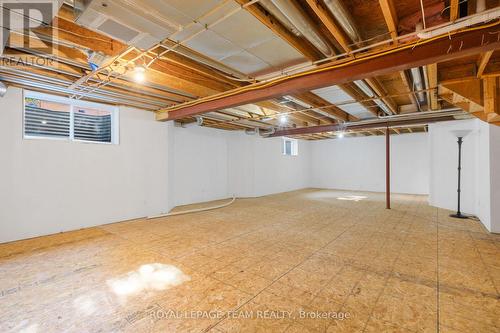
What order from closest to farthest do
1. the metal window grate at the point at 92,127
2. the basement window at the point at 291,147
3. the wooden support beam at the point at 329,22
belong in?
the wooden support beam at the point at 329,22 < the metal window grate at the point at 92,127 < the basement window at the point at 291,147

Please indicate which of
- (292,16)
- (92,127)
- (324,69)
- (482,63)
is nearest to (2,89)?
(92,127)

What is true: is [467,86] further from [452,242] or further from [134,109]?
[134,109]

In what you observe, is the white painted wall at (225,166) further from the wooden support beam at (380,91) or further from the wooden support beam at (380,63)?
the wooden support beam at (380,91)

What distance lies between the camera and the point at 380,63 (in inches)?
93.7

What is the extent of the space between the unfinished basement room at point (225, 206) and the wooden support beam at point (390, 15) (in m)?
0.02

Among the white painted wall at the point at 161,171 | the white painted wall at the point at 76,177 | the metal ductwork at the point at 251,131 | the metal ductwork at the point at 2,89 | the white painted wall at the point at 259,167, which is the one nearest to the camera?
the metal ductwork at the point at 2,89

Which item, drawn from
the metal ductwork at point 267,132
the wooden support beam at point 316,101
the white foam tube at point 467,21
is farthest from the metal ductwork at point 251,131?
the white foam tube at point 467,21

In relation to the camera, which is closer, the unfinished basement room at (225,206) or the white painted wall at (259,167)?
the unfinished basement room at (225,206)

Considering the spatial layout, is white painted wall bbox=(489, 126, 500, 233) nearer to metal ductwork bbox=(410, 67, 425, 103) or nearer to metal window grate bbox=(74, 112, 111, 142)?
metal ductwork bbox=(410, 67, 425, 103)

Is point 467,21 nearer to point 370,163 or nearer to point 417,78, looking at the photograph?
point 417,78

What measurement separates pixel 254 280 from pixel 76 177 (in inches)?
153

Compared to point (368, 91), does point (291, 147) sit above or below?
below

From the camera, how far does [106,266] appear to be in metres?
2.73

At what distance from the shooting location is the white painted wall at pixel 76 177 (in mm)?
3580
